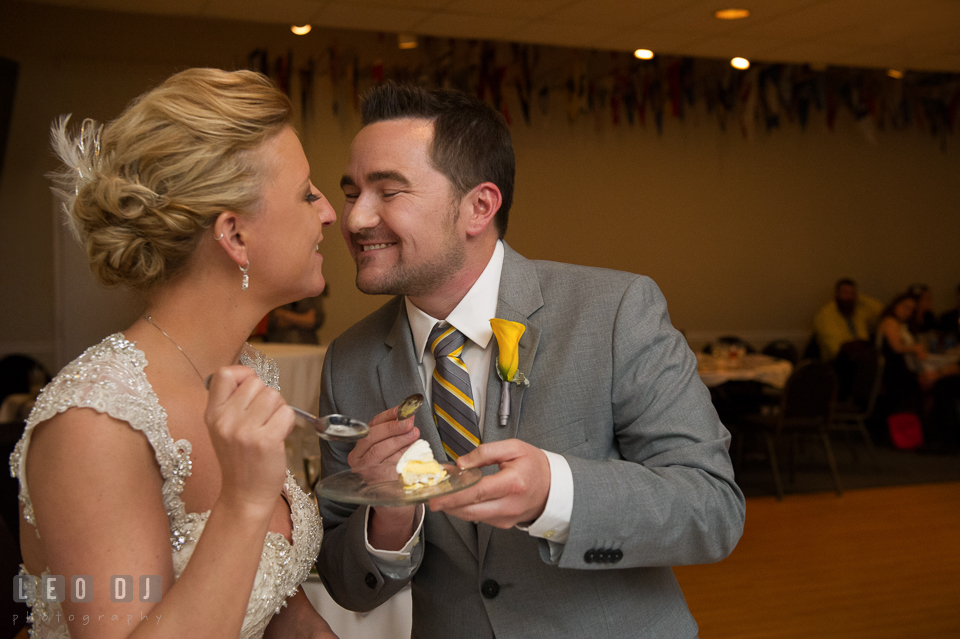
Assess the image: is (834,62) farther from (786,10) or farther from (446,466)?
(446,466)

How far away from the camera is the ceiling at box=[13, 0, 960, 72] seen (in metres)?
5.60

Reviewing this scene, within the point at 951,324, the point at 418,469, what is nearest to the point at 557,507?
the point at 418,469

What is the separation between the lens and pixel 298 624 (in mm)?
1635

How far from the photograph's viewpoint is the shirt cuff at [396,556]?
1661mm

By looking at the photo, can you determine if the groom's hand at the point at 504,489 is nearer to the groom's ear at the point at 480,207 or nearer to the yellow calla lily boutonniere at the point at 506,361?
the yellow calla lily boutonniere at the point at 506,361

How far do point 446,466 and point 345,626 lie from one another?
4.41 ft

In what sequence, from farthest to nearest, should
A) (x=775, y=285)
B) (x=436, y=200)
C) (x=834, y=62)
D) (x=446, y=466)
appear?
(x=775, y=285) < (x=834, y=62) < (x=436, y=200) < (x=446, y=466)

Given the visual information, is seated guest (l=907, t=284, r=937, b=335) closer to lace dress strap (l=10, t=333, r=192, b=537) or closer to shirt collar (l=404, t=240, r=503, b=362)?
shirt collar (l=404, t=240, r=503, b=362)

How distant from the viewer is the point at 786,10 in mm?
5691

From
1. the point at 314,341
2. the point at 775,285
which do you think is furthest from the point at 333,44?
the point at 775,285

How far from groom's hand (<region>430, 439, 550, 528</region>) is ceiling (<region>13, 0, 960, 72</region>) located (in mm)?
4840

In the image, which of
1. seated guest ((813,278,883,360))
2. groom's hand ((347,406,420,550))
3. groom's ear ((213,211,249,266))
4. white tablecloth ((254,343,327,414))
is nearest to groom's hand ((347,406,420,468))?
groom's hand ((347,406,420,550))

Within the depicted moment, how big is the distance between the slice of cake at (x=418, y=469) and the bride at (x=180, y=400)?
A: 0.24 metres

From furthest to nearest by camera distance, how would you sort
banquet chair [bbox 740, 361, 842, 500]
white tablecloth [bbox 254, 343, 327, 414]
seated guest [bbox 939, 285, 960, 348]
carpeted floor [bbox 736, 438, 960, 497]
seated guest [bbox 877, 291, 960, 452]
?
seated guest [bbox 939, 285, 960, 348] → seated guest [bbox 877, 291, 960, 452] → carpeted floor [bbox 736, 438, 960, 497] → banquet chair [bbox 740, 361, 842, 500] → white tablecloth [bbox 254, 343, 327, 414]
